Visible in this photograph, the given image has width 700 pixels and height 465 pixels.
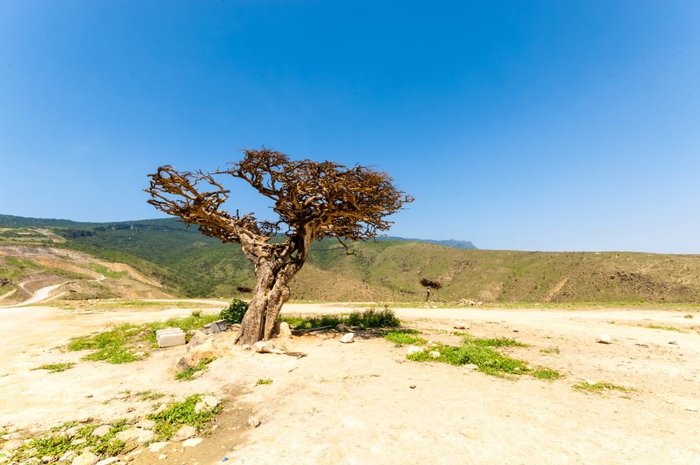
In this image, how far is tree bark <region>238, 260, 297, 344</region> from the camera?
12.4 meters

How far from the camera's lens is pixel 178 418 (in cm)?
645

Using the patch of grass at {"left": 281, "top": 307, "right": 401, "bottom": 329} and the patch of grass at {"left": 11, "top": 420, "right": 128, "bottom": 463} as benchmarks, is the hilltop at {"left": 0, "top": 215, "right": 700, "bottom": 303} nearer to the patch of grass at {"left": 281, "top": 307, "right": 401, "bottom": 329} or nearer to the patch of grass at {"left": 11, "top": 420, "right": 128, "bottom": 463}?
the patch of grass at {"left": 281, "top": 307, "right": 401, "bottom": 329}

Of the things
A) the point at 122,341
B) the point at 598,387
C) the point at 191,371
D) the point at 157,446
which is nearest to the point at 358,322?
the point at 191,371

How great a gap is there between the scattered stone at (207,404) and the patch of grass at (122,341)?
6.46 meters

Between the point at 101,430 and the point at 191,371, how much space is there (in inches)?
143

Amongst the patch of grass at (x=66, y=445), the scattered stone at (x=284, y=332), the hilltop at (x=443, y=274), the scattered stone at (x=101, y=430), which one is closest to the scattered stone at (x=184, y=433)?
the patch of grass at (x=66, y=445)

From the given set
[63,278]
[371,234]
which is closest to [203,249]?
[63,278]

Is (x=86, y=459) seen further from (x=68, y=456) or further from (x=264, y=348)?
(x=264, y=348)

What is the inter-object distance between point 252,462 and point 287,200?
980cm

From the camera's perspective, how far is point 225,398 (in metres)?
7.59

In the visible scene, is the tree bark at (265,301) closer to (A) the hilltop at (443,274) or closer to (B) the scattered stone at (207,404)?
(A) the hilltop at (443,274)

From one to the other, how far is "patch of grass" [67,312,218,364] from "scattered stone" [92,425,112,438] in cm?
621

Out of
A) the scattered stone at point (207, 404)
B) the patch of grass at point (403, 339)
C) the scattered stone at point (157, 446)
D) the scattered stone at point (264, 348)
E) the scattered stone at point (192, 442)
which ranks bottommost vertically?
the scattered stone at point (157, 446)

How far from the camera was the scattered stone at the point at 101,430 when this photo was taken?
234 inches
